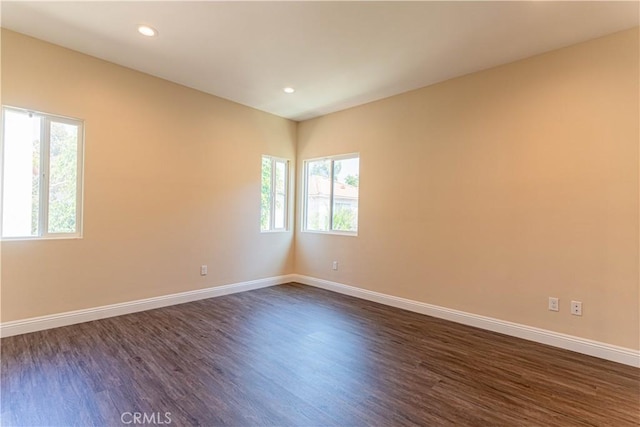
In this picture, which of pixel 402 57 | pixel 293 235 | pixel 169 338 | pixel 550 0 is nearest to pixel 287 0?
pixel 402 57

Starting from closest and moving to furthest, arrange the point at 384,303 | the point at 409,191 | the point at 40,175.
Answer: the point at 40,175 < the point at 409,191 < the point at 384,303

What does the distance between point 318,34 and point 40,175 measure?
2.97 m

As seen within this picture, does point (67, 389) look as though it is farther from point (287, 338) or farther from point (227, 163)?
point (227, 163)

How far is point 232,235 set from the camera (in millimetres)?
4469

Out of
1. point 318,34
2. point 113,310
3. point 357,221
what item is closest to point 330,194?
point 357,221

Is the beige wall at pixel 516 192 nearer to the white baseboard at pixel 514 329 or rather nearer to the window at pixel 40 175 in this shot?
the white baseboard at pixel 514 329

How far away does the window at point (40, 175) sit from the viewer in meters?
2.85

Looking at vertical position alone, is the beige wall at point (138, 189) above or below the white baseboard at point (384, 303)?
above

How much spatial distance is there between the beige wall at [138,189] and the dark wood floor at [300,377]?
20.3 inches

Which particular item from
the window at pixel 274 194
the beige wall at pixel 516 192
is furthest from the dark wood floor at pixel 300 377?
the window at pixel 274 194

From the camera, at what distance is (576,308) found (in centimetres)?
276

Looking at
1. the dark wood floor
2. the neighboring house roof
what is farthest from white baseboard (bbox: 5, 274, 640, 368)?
the neighboring house roof

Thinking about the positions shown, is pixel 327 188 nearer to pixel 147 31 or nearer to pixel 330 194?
pixel 330 194

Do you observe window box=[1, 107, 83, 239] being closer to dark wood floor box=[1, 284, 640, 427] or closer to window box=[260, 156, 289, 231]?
dark wood floor box=[1, 284, 640, 427]
